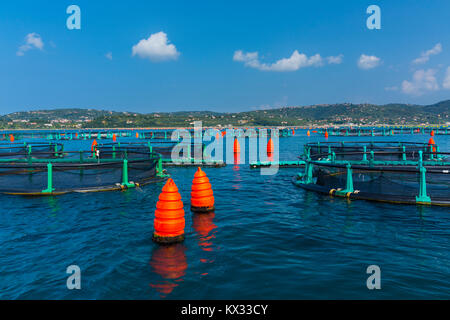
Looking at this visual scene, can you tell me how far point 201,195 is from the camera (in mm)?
14430

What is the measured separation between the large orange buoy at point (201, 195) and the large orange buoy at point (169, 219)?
149 inches

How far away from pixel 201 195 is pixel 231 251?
4839mm

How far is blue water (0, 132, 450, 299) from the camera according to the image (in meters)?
7.47

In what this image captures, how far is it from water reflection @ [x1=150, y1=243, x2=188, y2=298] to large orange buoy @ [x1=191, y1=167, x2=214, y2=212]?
420 centimetres

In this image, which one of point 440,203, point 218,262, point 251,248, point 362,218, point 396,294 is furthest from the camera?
point 440,203

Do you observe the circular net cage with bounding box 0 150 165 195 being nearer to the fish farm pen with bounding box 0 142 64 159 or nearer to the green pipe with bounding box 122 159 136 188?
the green pipe with bounding box 122 159 136 188

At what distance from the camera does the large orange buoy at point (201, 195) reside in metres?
14.3

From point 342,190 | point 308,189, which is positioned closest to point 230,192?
point 308,189

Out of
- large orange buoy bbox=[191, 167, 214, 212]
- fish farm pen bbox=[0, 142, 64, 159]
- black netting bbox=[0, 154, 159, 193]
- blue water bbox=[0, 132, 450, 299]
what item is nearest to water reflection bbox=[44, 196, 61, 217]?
blue water bbox=[0, 132, 450, 299]

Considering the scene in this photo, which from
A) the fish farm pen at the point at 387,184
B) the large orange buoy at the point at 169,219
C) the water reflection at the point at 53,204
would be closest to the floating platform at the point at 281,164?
the fish farm pen at the point at 387,184

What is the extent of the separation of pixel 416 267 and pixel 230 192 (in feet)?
42.8

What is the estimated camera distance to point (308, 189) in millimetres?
19828

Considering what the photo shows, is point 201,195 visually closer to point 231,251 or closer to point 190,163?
point 231,251

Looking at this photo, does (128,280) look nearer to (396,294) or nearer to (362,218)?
(396,294)
